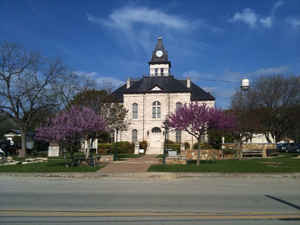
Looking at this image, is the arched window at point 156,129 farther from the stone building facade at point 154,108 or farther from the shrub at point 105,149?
the shrub at point 105,149

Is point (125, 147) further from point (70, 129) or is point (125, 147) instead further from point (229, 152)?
point (70, 129)

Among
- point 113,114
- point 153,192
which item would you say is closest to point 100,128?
point 113,114

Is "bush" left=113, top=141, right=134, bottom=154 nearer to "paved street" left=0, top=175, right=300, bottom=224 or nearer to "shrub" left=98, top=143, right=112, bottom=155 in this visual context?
"shrub" left=98, top=143, right=112, bottom=155

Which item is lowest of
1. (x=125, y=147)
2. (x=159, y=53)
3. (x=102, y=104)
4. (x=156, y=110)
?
(x=125, y=147)

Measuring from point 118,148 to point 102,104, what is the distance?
381 inches

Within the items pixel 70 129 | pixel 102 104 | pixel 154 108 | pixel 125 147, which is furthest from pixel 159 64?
pixel 70 129

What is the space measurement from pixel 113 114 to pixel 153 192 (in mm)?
20662

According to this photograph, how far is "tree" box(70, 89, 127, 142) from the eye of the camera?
31.2m

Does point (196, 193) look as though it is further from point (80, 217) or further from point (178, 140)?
point (178, 140)

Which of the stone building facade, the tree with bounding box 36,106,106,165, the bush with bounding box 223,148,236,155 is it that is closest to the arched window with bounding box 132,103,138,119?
the stone building facade

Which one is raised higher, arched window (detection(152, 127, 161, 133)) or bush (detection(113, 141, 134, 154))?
arched window (detection(152, 127, 161, 133))

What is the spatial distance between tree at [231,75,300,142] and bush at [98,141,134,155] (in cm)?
1589

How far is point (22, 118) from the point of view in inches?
1347

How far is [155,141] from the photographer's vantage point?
142ft
